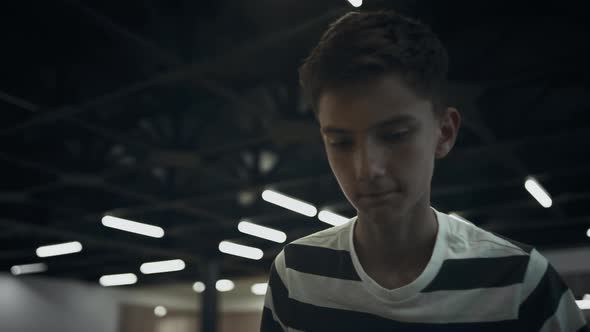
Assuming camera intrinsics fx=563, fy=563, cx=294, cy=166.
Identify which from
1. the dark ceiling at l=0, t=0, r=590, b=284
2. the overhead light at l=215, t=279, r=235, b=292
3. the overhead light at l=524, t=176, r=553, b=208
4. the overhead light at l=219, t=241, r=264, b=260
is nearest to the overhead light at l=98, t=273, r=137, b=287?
the overhead light at l=215, t=279, r=235, b=292

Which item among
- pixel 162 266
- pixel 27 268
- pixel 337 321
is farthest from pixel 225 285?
pixel 337 321

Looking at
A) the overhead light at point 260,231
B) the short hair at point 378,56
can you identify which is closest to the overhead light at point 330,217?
the overhead light at point 260,231

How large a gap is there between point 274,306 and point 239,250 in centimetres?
1198

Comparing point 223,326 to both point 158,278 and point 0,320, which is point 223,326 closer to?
point 158,278

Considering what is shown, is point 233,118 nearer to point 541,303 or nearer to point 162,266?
point 541,303

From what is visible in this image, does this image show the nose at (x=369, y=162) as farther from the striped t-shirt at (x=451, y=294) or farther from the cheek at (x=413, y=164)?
the striped t-shirt at (x=451, y=294)

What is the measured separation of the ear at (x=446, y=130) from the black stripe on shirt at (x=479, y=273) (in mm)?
207

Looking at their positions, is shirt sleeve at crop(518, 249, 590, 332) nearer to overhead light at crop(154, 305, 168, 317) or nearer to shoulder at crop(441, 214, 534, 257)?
shoulder at crop(441, 214, 534, 257)

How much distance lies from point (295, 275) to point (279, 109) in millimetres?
4779

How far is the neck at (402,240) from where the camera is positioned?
42.0 inches

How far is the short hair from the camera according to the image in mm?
975

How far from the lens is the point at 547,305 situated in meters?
0.96

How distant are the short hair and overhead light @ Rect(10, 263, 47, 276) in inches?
628

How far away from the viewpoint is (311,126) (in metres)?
5.80
